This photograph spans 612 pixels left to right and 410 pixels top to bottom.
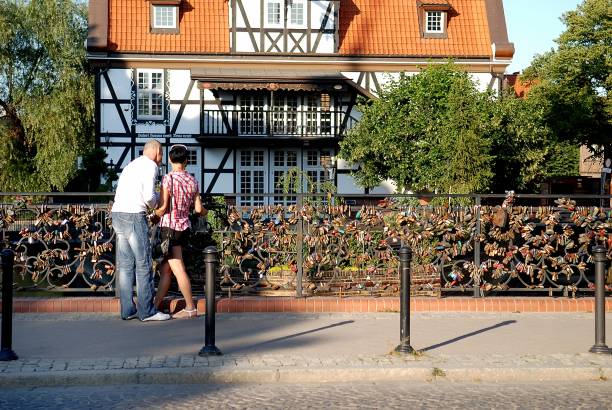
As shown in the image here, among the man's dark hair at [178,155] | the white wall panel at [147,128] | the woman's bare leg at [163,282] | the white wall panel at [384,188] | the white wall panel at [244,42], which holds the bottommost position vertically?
the woman's bare leg at [163,282]

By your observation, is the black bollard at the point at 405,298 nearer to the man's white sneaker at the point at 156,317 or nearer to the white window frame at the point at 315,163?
the man's white sneaker at the point at 156,317

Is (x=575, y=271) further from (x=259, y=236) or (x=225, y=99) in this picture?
(x=225, y=99)

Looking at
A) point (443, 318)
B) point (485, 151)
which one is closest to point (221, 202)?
point (443, 318)

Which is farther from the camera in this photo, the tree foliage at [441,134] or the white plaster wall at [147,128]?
the white plaster wall at [147,128]

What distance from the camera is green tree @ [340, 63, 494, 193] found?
31.8m

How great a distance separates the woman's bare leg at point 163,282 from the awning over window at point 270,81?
29.1 m

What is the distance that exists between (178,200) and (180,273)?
810mm

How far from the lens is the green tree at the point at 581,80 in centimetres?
4884

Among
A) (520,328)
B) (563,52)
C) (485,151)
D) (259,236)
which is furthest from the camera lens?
(563,52)

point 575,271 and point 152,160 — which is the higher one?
point 152,160

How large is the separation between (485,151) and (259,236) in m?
20.0

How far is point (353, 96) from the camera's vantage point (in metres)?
41.8

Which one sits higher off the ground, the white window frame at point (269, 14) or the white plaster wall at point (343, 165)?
the white window frame at point (269, 14)

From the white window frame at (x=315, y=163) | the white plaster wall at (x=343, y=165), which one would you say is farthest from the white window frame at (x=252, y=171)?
the white plaster wall at (x=343, y=165)
